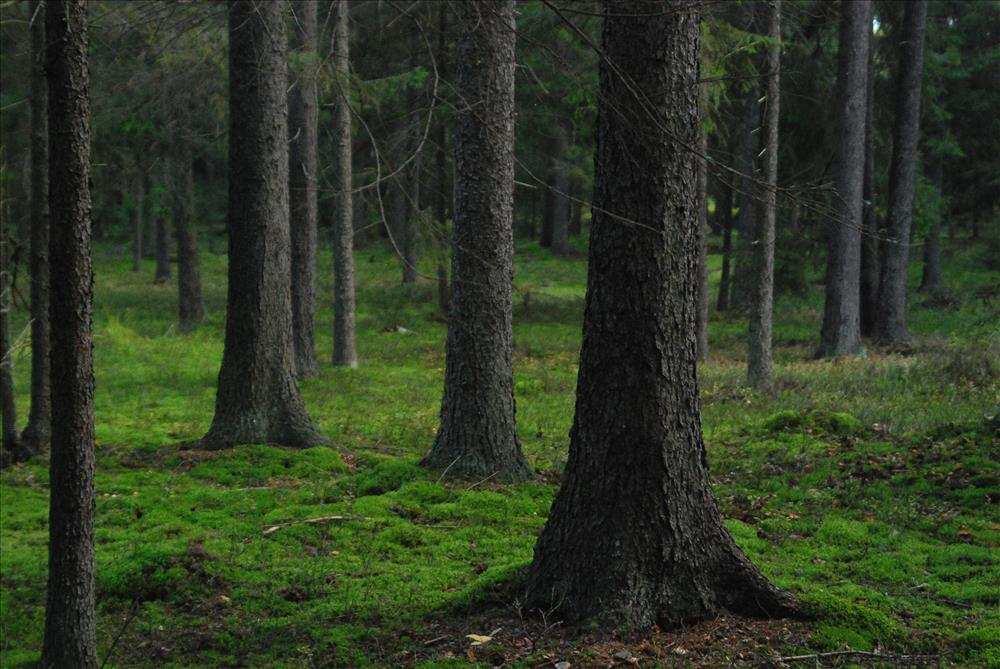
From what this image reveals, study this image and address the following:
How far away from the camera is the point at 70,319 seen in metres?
4.91

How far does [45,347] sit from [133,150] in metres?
15.8

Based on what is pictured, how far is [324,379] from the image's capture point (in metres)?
→ 17.3

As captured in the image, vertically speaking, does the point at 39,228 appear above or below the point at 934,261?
below

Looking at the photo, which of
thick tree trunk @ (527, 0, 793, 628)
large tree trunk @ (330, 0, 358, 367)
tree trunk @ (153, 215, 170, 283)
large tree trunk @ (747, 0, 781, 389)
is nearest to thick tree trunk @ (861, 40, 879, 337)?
large tree trunk @ (747, 0, 781, 389)

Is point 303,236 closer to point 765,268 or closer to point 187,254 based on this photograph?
point 765,268

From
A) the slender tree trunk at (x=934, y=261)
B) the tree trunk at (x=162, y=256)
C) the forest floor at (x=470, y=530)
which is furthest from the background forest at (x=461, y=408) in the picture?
the tree trunk at (x=162, y=256)

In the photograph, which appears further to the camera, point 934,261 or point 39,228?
point 934,261

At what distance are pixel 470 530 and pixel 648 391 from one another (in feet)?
10.9

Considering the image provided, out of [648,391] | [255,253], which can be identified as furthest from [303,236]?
[648,391]

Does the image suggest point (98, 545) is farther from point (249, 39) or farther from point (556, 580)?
point (249, 39)

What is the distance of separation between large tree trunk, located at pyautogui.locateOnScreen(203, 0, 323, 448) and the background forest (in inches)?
3.5

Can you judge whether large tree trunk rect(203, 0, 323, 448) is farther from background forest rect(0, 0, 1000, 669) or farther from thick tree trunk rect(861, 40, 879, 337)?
thick tree trunk rect(861, 40, 879, 337)

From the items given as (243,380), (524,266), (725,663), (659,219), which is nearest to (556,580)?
(725,663)

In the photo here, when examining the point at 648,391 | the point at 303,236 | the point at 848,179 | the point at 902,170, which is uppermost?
the point at 902,170
